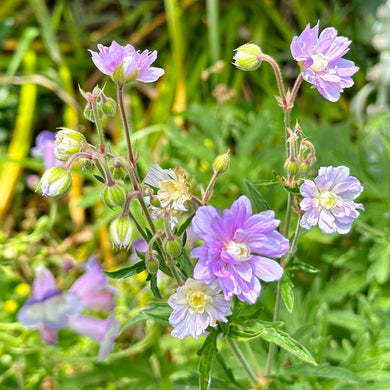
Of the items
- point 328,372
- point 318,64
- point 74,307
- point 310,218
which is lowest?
point 328,372

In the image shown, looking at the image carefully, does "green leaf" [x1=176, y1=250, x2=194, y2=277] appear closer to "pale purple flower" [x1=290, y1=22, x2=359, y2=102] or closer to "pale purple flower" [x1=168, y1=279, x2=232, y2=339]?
"pale purple flower" [x1=168, y1=279, x2=232, y2=339]

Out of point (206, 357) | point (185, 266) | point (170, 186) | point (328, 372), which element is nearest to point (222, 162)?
point (170, 186)

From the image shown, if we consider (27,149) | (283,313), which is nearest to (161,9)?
(27,149)

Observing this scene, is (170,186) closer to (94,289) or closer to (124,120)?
(124,120)

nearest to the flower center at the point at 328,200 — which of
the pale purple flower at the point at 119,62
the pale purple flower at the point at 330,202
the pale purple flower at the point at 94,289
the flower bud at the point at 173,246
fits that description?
the pale purple flower at the point at 330,202

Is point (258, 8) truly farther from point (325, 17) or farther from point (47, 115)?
point (47, 115)

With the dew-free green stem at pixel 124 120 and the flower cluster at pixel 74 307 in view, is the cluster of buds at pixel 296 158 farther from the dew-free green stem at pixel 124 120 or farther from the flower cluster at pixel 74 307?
the flower cluster at pixel 74 307
